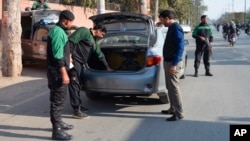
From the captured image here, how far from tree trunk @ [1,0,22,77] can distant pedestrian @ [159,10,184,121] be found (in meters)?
5.39

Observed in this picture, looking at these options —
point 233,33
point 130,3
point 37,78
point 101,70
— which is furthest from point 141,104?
point 130,3

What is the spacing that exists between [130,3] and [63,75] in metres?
29.3

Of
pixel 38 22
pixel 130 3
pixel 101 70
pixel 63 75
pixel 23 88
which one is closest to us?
pixel 63 75

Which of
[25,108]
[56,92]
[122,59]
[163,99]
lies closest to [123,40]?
[122,59]

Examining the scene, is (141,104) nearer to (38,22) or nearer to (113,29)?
(113,29)

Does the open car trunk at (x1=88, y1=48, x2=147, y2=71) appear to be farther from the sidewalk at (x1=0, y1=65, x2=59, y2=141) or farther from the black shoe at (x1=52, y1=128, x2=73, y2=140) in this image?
the black shoe at (x1=52, y1=128, x2=73, y2=140)

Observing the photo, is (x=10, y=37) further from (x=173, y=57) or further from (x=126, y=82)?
(x=173, y=57)

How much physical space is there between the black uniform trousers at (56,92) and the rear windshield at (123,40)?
2.37m

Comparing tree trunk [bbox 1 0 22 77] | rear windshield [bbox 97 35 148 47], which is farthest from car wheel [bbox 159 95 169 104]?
tree trunk [bbox 1 0 22 77]

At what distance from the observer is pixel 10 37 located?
33.9 ft

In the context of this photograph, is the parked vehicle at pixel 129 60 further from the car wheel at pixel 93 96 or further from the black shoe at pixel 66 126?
the black shoe at pixel 66 126

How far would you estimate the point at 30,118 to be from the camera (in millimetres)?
6621

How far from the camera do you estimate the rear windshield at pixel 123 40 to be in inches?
293

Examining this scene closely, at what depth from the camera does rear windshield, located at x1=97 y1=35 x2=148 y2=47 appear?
7.45 meters
